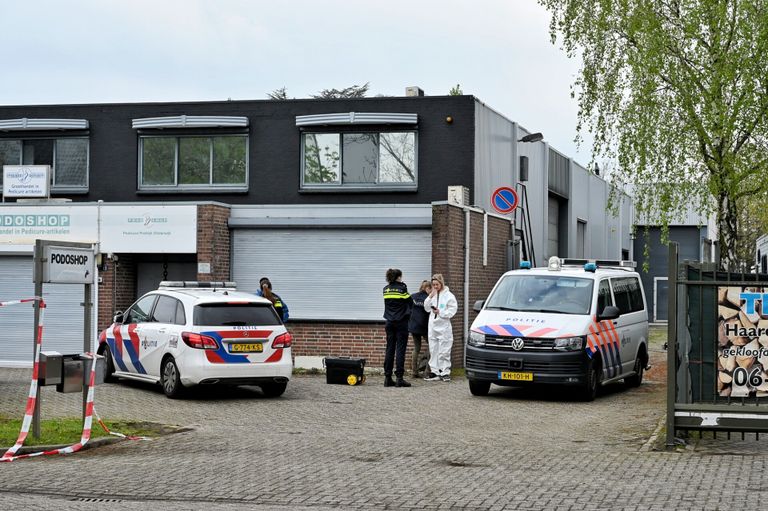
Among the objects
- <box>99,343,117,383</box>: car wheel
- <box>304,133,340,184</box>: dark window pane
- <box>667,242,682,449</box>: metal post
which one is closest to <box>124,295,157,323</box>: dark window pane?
<box>99,343,117,383</box>: car wheel

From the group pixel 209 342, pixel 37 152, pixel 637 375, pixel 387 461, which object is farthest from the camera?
pixel 37 152

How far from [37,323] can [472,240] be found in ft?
42.0

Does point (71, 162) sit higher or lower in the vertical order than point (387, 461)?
higher

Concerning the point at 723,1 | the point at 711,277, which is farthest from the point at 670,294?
the point at 723,1

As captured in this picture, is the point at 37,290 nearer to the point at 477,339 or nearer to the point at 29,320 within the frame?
the point at 477,339

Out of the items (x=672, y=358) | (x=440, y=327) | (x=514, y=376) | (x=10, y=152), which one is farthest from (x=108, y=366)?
(x=10, y=152)

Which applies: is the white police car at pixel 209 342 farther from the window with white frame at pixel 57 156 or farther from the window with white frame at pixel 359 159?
the window with white frame at pixel 57 156

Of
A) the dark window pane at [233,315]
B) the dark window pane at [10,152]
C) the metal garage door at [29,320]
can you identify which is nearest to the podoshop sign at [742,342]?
the dark window pane at [233,315]

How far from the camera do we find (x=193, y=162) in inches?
1037

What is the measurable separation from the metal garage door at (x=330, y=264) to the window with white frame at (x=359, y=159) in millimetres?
2708

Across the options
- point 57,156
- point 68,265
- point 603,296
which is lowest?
point 603,296

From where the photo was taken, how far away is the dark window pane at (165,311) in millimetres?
17141

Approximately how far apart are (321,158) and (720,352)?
15.2 meters

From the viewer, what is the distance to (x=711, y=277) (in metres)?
12.0
